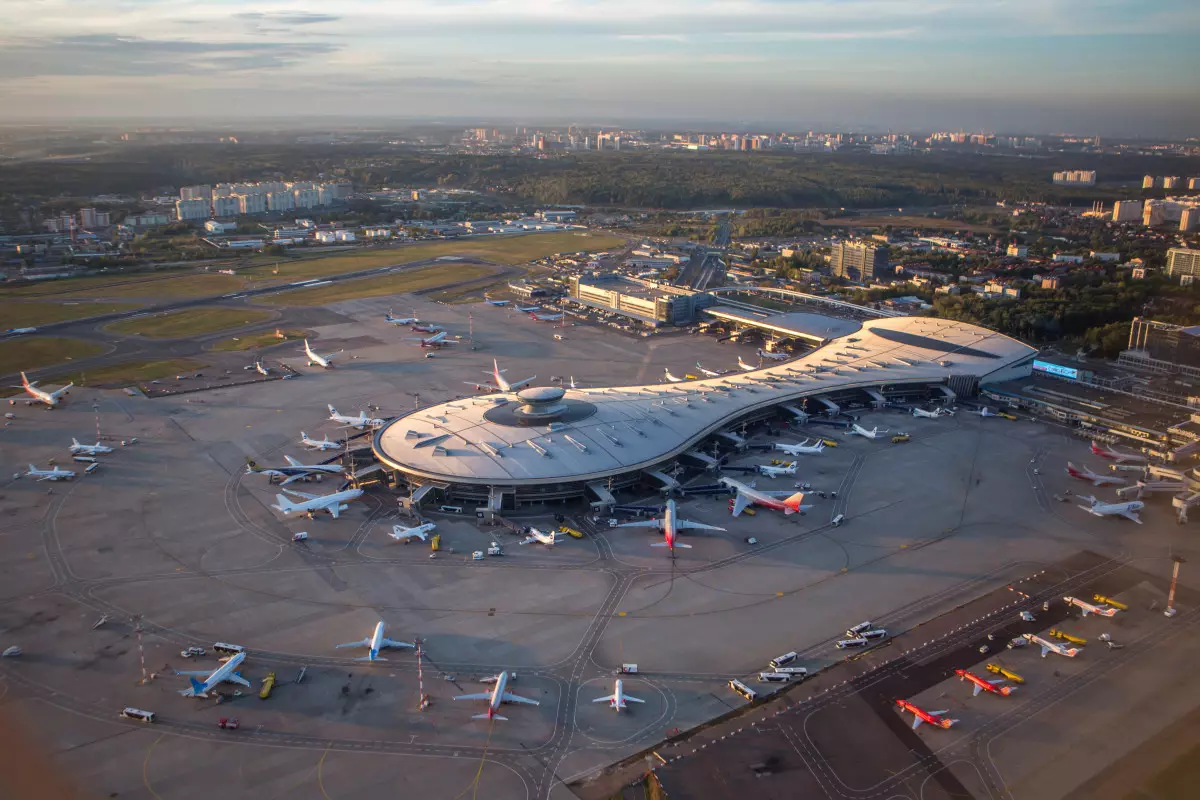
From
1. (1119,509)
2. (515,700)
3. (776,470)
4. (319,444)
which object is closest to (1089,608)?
(1119,509)

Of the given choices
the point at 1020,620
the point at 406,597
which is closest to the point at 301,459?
the point at 406,597

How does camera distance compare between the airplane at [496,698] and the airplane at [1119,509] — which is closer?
the airplane at [496,698]

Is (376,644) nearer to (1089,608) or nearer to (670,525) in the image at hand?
(670,525)

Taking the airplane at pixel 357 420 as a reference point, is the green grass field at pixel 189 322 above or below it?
above

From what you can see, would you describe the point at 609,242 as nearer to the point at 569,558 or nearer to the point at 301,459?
the point at 301,459

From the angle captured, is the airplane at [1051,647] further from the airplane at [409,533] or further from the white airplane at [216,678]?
the white airplane at [216,678]

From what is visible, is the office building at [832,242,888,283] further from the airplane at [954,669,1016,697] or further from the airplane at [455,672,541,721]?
the airplane at [455,672,541,721]

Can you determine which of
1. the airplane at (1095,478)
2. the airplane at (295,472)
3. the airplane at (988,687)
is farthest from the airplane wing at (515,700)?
the airplane at (1095,478)
